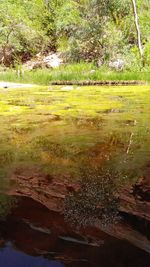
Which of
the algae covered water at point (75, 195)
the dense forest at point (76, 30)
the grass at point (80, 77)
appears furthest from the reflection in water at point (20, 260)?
the dense forest at point (76, 30)

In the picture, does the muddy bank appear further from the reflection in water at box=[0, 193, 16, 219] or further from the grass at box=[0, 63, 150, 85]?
the grass at box=[0, 63, 150, 85]

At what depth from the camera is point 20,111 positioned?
684cm

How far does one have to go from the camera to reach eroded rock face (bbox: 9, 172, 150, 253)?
1.89 metres

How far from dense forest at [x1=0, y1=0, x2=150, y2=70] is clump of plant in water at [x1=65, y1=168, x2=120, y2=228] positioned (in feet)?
53.7

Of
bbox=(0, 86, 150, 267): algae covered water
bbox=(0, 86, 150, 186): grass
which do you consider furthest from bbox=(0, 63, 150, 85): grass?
bbox=(0, 86, 150, 267): algae covered water

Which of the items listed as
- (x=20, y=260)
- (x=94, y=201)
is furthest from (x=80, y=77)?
(x=20, y=260)

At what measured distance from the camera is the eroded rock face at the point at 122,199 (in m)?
1.89

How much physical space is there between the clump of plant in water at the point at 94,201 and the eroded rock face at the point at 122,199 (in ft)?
0.14

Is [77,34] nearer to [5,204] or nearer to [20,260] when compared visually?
[5,204]

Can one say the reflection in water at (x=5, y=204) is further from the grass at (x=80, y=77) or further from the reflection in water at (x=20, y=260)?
the grass at (x=80, y=77)

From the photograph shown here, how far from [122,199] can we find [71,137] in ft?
6.81

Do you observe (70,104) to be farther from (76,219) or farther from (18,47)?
(18,47)

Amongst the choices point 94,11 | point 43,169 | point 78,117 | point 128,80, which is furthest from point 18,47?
point 43,169

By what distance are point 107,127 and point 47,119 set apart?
1179 millimetres
